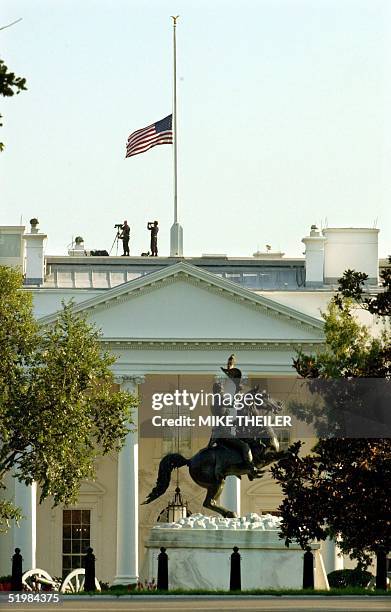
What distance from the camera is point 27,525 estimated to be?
8531cm

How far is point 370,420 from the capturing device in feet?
131

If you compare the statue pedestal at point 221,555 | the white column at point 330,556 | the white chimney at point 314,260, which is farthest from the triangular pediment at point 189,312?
the statue pedestal at point 221,555

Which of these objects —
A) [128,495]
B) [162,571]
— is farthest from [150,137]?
[162,571]

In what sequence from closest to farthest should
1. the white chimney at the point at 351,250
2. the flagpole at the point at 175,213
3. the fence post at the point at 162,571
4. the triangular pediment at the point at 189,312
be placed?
the fence post at the point at 162,571
the triangular pediment at the point at 189,312
the flagpole at the point at 175,213
the white chimney at the point at 351,250

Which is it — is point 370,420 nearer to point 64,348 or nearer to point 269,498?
point 64,348

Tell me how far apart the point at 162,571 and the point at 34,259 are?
150 feet

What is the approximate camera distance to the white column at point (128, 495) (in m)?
85.4

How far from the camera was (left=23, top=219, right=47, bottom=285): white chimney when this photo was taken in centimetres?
9131

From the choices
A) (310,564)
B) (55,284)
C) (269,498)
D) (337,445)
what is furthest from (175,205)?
(337,445)

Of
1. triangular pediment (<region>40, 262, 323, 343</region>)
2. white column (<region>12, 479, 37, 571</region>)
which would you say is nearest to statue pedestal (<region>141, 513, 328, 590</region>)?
white column (<region>12, 479, 37, 571</region>)

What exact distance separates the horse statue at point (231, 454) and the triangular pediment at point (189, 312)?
35.6 meters

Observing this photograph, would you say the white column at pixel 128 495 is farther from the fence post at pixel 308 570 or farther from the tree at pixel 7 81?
the tree at pixel 7 81

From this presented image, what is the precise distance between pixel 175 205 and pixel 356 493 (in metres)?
52.7

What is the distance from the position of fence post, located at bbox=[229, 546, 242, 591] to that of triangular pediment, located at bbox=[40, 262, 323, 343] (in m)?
38.5
